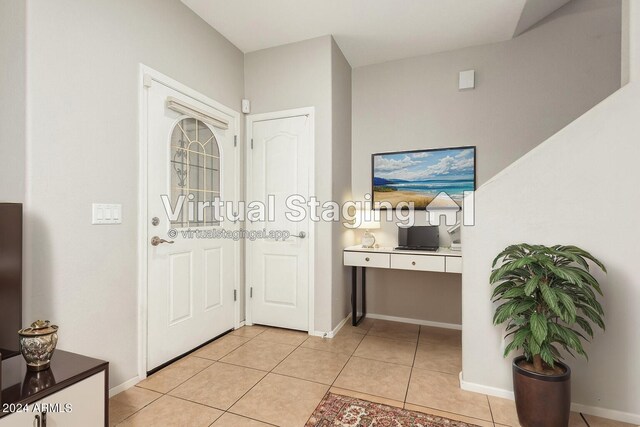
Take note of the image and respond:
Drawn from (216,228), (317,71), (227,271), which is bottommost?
(227,271)

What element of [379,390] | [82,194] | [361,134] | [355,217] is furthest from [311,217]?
[82,194]

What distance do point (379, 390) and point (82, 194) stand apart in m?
2.19

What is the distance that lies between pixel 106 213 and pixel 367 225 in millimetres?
2347

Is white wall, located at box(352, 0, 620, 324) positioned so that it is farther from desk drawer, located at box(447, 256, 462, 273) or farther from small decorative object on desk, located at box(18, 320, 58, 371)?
small decorative object on desk, located at box(18, 320, 58, 371)

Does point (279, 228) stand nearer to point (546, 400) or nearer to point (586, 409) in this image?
point (546, 400)

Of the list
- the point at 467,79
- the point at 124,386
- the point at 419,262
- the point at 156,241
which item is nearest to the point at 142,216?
the point at 156,241

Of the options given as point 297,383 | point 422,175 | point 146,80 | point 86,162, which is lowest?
point 297,383

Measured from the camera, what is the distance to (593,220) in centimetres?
181

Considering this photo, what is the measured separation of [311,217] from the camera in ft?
9.88

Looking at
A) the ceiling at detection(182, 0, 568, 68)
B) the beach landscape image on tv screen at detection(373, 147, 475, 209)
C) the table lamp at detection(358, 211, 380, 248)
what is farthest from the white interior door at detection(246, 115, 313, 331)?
the beach landscape image on tv screen at detection(373, 147, 475, 209)

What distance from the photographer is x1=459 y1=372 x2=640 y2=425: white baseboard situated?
1.74m

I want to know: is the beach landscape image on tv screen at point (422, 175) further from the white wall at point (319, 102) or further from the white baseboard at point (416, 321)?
the white baseboard at point (416, 321)

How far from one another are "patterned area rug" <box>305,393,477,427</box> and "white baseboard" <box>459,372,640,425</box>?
386 millimetres

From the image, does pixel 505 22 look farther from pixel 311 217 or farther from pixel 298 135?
pixel 311 217
